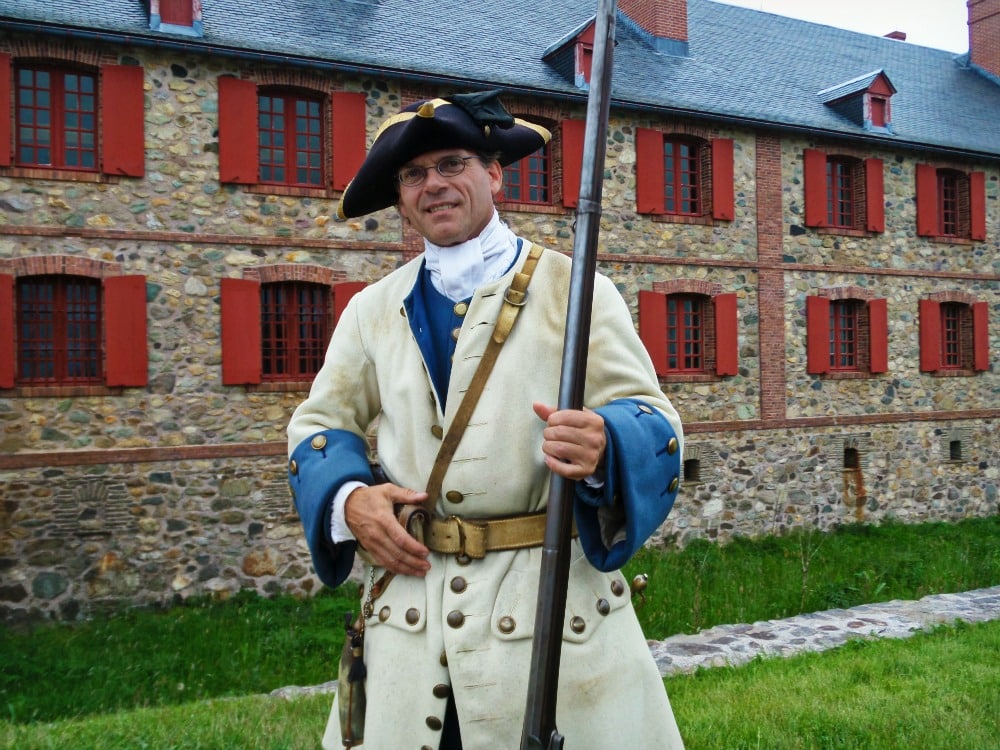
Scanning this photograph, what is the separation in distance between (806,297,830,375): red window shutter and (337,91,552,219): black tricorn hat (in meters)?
13.9

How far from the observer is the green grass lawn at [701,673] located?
16.7 feet

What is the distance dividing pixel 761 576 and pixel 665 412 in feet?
35.2

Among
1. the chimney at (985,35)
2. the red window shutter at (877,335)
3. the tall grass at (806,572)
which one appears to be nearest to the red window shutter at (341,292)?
the tall grass at (806,572)

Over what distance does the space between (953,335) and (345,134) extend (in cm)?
1252

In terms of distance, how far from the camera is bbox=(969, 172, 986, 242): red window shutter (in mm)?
16938

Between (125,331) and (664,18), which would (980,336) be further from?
(125,331)

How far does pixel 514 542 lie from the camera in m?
2.11

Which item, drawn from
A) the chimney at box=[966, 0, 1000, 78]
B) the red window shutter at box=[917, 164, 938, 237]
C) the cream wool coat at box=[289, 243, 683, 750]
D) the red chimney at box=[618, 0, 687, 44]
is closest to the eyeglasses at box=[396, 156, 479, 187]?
the cream wool coat at box=[289, 243, 683, 750]

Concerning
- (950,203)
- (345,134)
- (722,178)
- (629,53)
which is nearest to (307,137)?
(345,134)

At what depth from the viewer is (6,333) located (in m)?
10.2

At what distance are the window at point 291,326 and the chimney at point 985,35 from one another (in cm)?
1716

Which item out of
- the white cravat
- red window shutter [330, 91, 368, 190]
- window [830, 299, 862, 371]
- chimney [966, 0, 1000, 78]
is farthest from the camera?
chimney [966, 0, 1000, 78]

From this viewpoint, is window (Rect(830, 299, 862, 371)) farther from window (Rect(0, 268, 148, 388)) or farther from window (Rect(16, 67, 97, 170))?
window (Rect(16, 67, 97, 170))

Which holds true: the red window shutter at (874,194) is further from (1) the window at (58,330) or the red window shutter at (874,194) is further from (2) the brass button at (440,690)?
(2) the brass button at (440,690)
